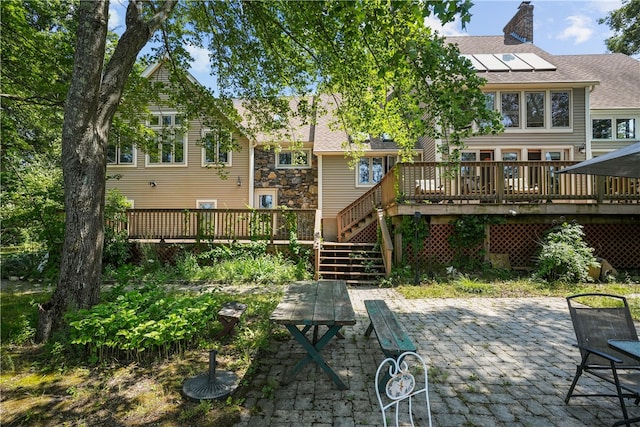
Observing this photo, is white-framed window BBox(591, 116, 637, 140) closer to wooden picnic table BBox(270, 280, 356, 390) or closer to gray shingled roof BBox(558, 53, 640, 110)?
gray shingled roof BBox(558, 53, 640, 110)

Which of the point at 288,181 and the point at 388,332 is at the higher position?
the point at 288,181

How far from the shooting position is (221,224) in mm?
10250

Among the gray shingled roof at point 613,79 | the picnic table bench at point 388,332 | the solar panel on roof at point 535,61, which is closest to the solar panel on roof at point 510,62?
the solar panel on roof at point 535,61

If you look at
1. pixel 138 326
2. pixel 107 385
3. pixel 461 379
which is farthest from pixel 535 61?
pixel 107 385

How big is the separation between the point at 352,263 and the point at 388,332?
608cm

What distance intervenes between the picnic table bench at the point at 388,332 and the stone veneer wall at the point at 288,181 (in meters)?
9.68

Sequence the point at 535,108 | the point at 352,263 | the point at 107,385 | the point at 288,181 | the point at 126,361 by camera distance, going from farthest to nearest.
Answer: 1. the point at 288,181
2. the point at 535,108
3. the point at 352,263
4. the point at 126,361
5. the point at 107,385

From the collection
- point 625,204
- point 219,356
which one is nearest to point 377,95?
point 219,356

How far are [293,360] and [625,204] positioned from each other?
31.3 ft

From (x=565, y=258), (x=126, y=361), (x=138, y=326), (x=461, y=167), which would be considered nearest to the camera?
(x=138, y=326)

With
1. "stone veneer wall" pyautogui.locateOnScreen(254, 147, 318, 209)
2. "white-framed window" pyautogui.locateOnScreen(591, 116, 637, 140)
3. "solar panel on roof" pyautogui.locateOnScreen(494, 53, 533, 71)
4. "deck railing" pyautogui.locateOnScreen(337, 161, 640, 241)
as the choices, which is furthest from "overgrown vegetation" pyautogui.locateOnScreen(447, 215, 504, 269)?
"white-framed window" pyautogui.locateOnScreen(591, 116, 637, 140)

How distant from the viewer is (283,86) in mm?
7297

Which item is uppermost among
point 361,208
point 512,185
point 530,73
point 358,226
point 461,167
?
point 530,73

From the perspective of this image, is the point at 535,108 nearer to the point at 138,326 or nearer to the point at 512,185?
the point at 512,185
